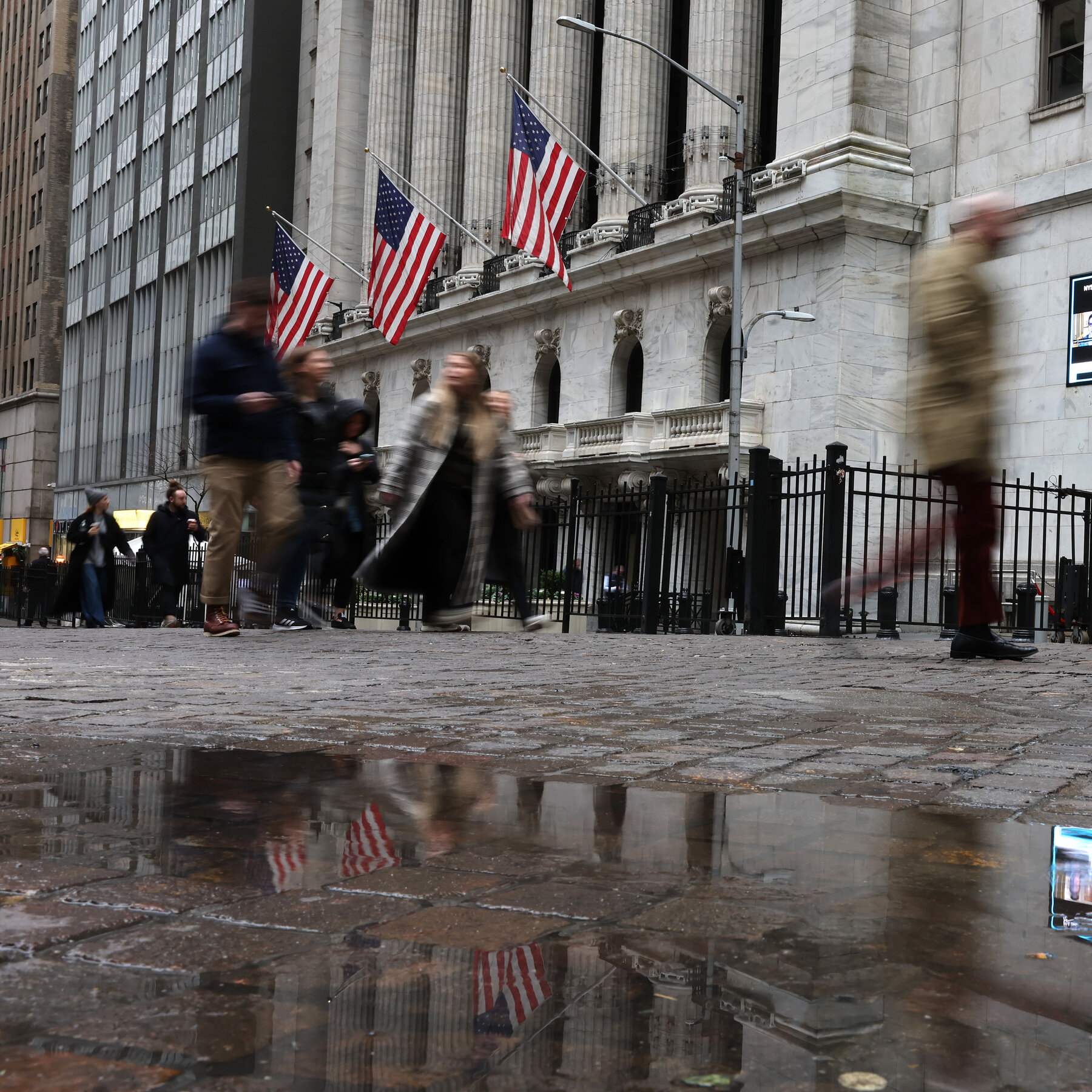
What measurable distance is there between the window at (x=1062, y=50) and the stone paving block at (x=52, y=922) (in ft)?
85.9

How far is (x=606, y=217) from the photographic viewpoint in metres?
35.6

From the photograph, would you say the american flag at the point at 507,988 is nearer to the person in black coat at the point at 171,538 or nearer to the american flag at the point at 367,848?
the american flag at the point at 367,848

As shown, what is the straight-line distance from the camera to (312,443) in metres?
10.7

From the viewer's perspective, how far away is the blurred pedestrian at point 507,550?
834 cm

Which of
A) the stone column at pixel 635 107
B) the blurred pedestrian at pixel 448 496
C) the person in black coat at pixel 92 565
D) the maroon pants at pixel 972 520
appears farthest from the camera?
the stone column at pixel 635 107

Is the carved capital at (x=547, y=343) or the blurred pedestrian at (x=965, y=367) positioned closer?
the blurred pedestrian at (x=965, y=367)

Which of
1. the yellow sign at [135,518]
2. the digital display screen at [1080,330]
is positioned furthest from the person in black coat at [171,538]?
the yellow sign at [135,518]

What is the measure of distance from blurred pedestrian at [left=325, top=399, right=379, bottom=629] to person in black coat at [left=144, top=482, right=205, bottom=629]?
439cm

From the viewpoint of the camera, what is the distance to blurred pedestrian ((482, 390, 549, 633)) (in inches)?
328

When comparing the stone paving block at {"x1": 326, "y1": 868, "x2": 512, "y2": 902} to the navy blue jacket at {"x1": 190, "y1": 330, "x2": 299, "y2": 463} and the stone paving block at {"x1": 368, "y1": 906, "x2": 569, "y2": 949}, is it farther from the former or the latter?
the navy blue jacket at {"x1": 190, "y1": 330, "x2": 299, "y2": 463}

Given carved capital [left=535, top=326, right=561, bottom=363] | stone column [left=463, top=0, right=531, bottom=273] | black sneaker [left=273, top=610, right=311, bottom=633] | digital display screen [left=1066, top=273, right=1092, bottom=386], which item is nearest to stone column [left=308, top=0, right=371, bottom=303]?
stone column [left=463, top=0, right=531, bottom=273]

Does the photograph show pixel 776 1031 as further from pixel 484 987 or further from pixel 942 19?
pixel 942 19

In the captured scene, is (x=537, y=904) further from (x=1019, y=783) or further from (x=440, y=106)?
(x=440, y=106)

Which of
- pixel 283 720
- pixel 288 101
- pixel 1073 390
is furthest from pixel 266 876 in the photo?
pixel 288 101
